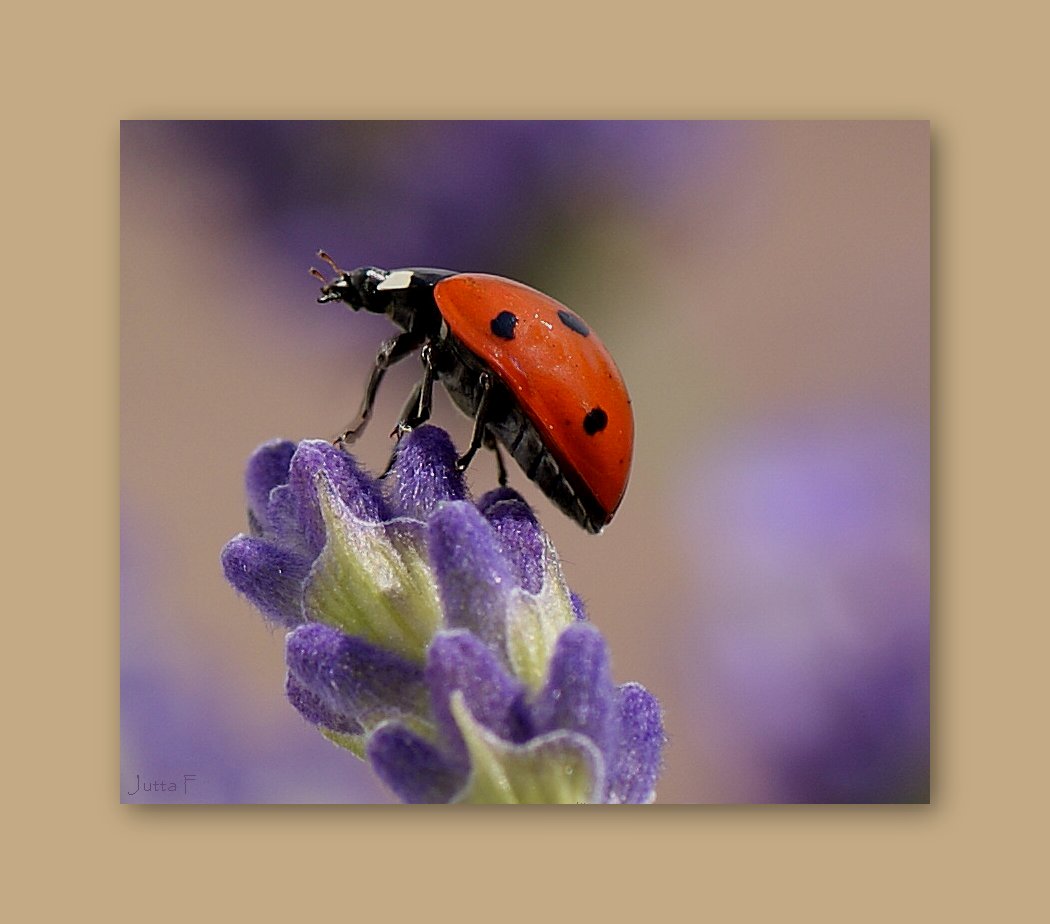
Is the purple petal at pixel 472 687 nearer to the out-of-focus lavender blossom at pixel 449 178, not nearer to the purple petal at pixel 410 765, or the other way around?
the purple petal at pixel 410 765

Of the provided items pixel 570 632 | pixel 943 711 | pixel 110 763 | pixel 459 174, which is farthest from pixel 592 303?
pixel 570 632

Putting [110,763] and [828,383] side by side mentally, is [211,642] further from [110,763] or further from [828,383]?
[828,383]

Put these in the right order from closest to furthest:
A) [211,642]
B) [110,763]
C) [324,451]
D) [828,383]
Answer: [324,451] < [110,763] < [211,642] < [828,383]

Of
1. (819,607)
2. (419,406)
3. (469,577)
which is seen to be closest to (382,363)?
(419,406)

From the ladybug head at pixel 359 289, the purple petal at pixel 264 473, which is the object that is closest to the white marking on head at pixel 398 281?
the ladybug head at pixel 359 289

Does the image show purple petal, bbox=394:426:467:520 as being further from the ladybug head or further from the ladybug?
the ladybug head

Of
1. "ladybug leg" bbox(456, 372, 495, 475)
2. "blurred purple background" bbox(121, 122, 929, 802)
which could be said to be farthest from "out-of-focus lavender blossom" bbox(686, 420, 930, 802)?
"ladybug leg" bbox(456, 372, 495, 475)
